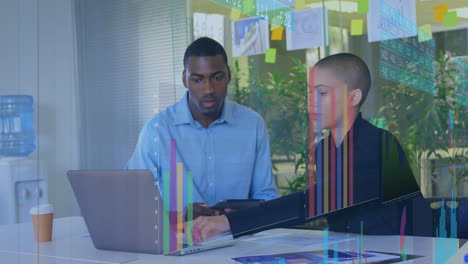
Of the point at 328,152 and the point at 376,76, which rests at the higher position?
the point at 376,76

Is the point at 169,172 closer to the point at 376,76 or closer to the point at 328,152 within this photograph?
the point at 328,152

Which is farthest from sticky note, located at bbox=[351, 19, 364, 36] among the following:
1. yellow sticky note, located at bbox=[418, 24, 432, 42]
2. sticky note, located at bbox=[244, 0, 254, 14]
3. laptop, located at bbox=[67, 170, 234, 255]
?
laptop, located at bbox=[67, 170, 234, 255]

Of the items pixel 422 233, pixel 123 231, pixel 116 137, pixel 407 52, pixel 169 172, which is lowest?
pixel 422 233

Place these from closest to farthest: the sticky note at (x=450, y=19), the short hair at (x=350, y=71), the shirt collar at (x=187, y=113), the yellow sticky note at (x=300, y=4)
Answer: the shirt collar at (x=187, y=113)
the short hair at (x=350, y=71)
the yellow sticky note at (x=300, y=4)
the sticky note at (x=450, y=19)

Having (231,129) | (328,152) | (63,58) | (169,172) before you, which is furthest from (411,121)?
(63,58)

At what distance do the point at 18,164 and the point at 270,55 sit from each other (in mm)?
2212

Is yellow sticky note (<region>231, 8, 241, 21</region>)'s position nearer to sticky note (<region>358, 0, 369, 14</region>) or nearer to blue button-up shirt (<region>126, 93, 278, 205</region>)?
blue button-up shirt (<region>126, 93, 278, 205</region>)

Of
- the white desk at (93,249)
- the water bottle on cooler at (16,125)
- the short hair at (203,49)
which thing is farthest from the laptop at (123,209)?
the short hair at (203,49)

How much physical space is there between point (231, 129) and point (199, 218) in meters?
0.85

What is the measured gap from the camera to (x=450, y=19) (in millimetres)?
3604

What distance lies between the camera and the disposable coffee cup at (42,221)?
5.68 ft

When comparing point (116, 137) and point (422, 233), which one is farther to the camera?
point (422, 233)

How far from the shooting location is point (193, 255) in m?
1.64

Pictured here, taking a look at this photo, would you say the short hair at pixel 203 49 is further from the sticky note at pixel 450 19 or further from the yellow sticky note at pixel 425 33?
the sticky note at pixel 450 19
